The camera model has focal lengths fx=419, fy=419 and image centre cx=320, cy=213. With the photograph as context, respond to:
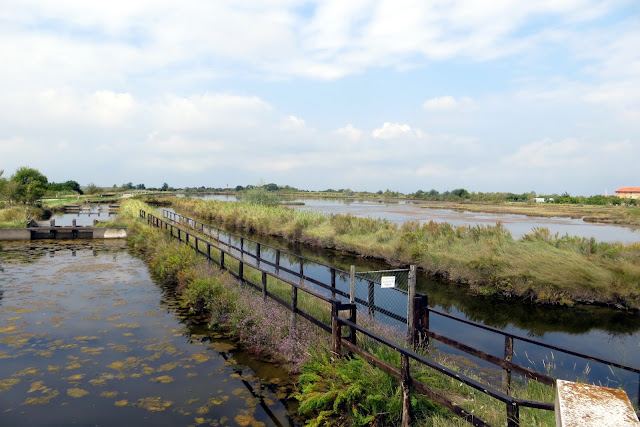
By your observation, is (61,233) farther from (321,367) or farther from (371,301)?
(321,367)

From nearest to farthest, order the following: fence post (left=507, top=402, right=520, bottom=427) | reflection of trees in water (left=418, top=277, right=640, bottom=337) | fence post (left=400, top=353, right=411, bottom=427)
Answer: fence post (left=507, top=402, right=520, bottom=427) → fence post (left=400, top=353, right=411, bottom=427) → reflection of trees in water (left=418, top=277, right=640, bottom=337)

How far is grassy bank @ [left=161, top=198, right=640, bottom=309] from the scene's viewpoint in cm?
1233

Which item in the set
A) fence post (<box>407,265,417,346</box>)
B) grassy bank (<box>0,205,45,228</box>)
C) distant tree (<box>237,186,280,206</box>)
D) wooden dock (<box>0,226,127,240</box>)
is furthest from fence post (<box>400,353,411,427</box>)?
distant tree (<box>237,186,280,206</box>)

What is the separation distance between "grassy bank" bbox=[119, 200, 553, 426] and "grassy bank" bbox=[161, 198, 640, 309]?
25.5 ft

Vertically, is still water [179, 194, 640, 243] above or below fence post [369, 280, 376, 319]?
below

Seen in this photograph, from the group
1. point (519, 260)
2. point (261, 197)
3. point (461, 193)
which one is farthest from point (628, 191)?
point (519, 260)

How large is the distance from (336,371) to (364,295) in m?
7.32

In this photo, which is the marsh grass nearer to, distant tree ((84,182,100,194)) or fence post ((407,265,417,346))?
fence post ((407,265,417,346))

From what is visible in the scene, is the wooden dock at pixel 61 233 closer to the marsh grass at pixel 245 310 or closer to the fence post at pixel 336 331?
the marsh grass at pixel 245 310

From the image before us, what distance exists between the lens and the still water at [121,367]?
5.31 m

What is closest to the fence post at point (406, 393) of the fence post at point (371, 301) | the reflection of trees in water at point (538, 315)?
the fence post at point (371, 301)

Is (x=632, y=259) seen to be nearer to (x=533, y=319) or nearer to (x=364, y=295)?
(x=533, y=319)

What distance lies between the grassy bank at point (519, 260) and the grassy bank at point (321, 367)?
776cm

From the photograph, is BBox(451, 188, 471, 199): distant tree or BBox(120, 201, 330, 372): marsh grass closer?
BBox(120, 201, 330, 372): marsh grass
